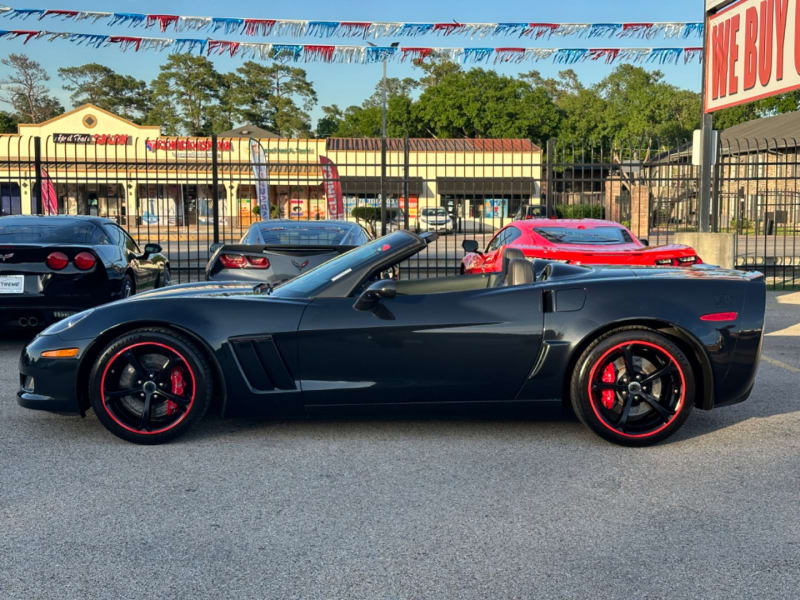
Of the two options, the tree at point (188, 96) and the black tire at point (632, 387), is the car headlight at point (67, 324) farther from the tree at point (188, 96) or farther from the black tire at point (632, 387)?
the tree at point (188, 96)

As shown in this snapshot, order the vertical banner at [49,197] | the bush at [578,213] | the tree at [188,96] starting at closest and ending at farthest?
the vertical banner at [49,197] → the bush at [578,213] → the tree at [188,96]

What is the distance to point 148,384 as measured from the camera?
461cm

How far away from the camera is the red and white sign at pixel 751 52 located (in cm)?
1309

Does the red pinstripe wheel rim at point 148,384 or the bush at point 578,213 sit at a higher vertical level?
the bush at point 578,213

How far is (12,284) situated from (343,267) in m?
4.19

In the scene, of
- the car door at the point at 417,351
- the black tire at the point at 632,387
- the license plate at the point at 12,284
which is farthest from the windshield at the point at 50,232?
the black tire at the point at 632,387

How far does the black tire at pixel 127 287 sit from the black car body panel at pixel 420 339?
393 centimetres

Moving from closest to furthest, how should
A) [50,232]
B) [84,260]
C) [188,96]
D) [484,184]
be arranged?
[84,260] → [50,232] → [484,184] → [188,96]

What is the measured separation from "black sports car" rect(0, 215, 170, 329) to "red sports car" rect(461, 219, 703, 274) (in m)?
3.90

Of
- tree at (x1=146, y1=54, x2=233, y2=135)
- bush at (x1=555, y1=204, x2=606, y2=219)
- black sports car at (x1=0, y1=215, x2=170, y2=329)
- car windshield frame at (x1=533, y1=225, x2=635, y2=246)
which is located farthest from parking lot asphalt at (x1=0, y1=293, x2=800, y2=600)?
tree at (x1=146, y1=54, x2=233, y2=135)

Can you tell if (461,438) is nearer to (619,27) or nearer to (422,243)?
(422,243)

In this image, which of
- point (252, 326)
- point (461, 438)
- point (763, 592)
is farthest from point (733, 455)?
point (252, 326)

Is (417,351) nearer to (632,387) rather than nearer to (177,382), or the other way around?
(632,387)

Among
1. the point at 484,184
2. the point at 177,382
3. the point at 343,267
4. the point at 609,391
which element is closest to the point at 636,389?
the point at 609,391
